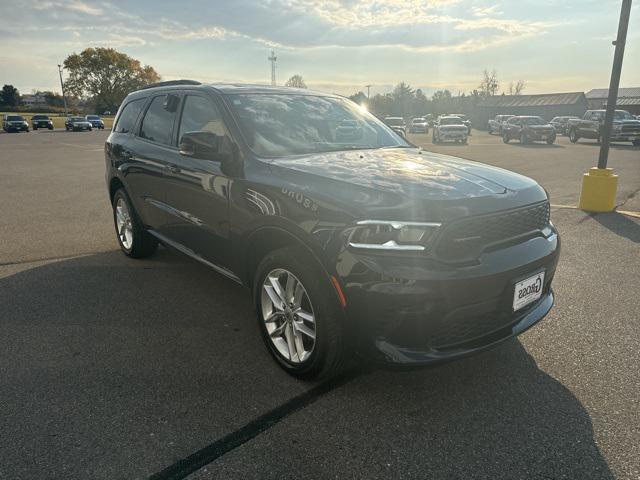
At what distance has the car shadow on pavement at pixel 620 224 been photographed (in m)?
6.33

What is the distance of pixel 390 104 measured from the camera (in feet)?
370

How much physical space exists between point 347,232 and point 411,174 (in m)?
0.68

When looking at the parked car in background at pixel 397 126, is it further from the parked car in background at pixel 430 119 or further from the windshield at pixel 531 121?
the parked car in background at pixel 430 119

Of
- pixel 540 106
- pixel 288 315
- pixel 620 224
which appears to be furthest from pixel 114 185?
pixel 540 106

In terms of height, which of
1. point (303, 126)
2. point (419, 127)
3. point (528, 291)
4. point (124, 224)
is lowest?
point (419, 127)

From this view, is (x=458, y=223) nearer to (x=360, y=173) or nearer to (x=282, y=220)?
(x=360, y=173)

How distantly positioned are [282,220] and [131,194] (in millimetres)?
2867

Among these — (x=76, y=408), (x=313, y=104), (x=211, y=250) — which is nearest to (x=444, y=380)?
(x=211, y=250)

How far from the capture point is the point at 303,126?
379 centimetres

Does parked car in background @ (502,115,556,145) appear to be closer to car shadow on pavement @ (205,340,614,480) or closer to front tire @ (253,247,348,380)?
car shadow on pavement @ (205,340,614,480)

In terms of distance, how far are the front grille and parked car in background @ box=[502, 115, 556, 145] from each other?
88.7 feet

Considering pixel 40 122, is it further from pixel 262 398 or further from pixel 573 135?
pixel 262 398

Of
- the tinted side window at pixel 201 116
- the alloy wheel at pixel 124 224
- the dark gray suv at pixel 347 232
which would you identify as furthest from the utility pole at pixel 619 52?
the alloy wheel at pixel 124 224

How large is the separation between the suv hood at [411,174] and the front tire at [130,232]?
8.48 ft
